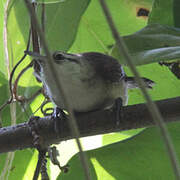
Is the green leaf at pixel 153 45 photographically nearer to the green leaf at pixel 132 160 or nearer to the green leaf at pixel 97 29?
the green leaf at pixel 132 160

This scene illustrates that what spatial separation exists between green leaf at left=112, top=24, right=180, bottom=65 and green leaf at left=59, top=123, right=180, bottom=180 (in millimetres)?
303

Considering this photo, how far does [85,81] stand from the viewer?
1022 millimetres

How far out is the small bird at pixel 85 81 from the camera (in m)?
1.01

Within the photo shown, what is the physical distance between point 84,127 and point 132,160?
0.19 metres

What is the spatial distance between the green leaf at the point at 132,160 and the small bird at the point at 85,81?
14cm

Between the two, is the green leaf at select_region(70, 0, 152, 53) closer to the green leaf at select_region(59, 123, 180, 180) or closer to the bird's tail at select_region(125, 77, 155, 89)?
the bird's tail at select_region(125, 77, 155, 89)

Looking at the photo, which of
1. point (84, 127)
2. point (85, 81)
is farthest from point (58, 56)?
point (84, 127)

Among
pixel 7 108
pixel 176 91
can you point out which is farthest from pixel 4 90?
pixel 176 91

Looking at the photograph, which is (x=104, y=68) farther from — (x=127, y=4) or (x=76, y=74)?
(x=127, y=4)

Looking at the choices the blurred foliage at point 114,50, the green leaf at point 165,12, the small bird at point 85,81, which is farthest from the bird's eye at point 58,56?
the green leaf at point 165,12

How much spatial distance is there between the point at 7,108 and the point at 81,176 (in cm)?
39

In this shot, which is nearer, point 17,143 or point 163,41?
point 163,41

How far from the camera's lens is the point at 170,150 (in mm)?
310

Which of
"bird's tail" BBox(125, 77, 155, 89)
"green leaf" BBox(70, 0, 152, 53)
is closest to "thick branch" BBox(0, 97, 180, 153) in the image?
"bird's tail" BBox(125, 77, 155, 89)
